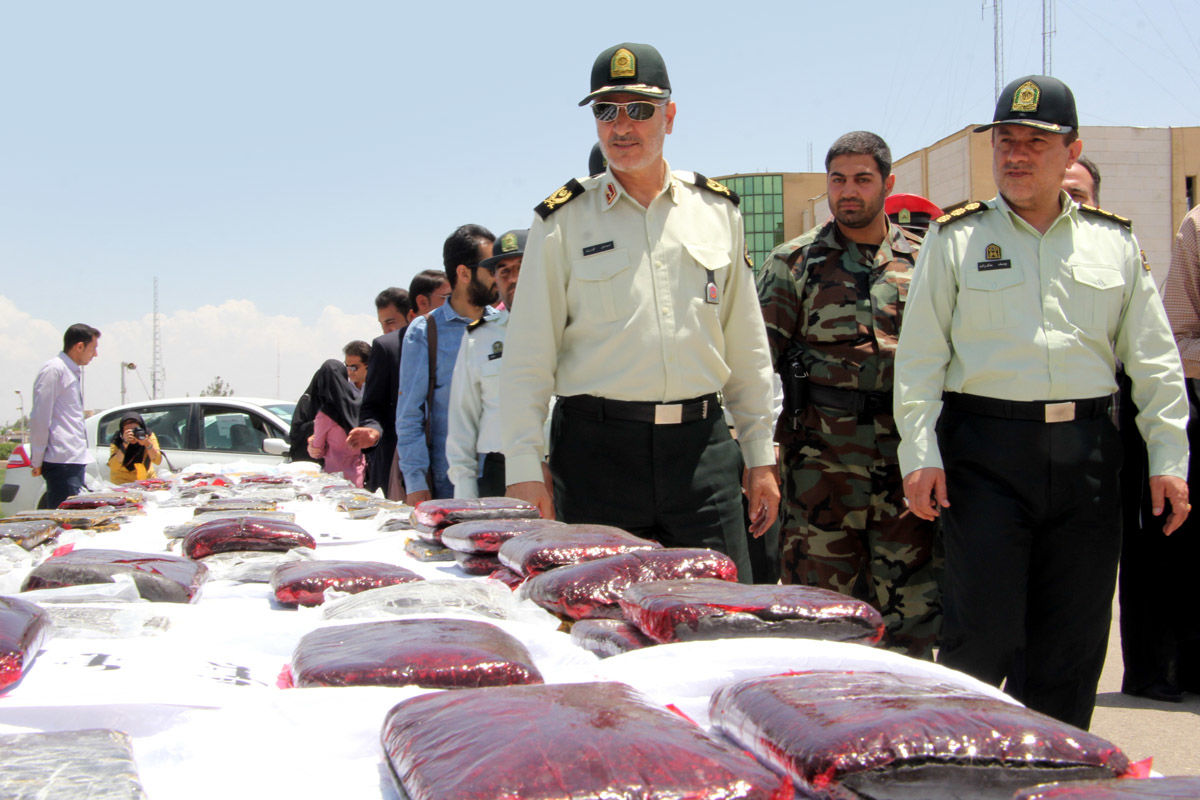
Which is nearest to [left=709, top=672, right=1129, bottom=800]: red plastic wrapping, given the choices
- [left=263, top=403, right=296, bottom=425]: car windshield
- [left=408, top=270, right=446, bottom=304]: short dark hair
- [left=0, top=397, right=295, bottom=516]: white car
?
[left=408, top=270, right=446, bottom=304]: short dark hair

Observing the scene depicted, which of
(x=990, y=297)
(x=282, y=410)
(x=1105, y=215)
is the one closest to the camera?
(x=990, y=297)

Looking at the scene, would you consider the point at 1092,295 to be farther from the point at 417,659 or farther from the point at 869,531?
the point at 417,659

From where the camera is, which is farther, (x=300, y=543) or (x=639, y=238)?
(x=639, y=238)

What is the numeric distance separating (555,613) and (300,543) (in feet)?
3.18

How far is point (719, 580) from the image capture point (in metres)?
1.41

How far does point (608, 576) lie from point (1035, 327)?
61.9 inches

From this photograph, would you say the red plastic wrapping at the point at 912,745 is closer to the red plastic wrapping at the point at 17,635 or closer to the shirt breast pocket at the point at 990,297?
the red plastic wrapping at the point at 17,635

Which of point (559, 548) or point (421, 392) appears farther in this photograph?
point (421, 392)

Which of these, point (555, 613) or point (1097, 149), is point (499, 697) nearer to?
point (555, 613)

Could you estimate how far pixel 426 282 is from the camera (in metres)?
5.70

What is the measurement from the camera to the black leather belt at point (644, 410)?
2430mm

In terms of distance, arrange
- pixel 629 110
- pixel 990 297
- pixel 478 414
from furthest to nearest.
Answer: pixel 478 414, pixel 990 297, pixel 629 110

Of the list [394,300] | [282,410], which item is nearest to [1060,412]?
[394,300]

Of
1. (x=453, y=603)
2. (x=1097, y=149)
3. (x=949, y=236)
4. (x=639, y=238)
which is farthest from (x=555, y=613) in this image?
(x=1097, y=149)
